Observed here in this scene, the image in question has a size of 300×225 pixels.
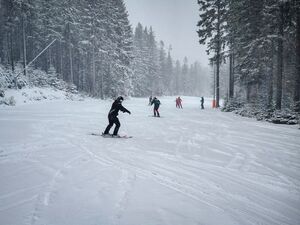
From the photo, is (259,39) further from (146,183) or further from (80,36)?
(80,36)

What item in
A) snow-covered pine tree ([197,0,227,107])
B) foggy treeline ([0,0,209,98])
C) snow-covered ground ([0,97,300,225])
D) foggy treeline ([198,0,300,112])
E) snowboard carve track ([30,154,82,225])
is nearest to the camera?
snowboard carve track ([30,154,82,225])

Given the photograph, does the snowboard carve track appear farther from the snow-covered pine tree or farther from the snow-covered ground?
the snow-covered pine tree

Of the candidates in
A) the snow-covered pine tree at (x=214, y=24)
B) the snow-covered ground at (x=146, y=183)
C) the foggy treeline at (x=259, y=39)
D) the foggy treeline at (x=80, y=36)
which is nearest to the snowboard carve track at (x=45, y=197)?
the snow-covered ground at (x=146, y=183)

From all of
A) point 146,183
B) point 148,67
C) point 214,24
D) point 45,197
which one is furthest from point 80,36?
point 45,197

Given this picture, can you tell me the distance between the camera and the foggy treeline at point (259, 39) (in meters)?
18.0

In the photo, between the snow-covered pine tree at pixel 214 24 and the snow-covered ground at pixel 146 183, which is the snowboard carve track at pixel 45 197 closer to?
the snow-covered ground at pixel 146 183

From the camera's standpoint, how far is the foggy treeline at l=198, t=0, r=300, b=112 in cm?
1805

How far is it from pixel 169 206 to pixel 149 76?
220ft

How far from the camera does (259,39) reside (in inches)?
787

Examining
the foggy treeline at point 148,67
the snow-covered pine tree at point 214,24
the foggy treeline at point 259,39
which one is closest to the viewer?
the foggy treeline at point 259,39

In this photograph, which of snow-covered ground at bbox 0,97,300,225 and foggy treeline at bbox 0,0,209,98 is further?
foggy treeline at bbox 0,0,209,98

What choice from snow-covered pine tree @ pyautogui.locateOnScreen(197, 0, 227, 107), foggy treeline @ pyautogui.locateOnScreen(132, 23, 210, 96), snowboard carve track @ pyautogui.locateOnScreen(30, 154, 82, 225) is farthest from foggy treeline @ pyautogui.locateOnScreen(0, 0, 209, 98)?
snowboard carve track @ pyautogui.locateOnScreen(30, 154, 82, 225)

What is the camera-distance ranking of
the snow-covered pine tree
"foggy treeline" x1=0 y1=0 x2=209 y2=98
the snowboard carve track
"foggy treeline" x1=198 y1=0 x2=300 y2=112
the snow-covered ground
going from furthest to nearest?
"foggy treeline" x1=0 y1=0 x2=209 y2=98 < the snow-covered pine tree < "foggy treeline" x1=198 y1=0 x2=300 y2=112 < the snow-covered ground < the snowboard carve track

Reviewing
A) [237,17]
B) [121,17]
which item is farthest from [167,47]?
[237,17]
